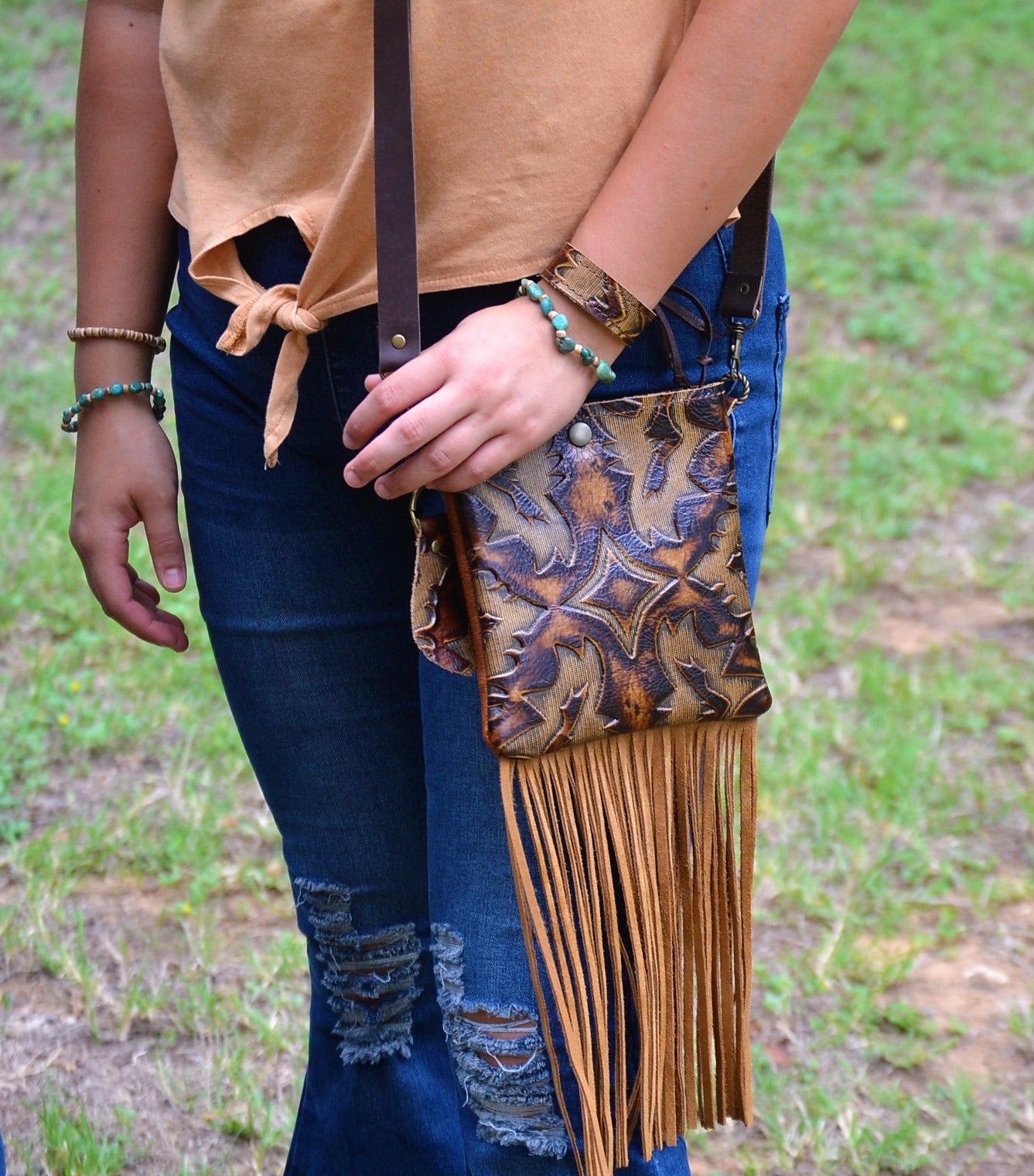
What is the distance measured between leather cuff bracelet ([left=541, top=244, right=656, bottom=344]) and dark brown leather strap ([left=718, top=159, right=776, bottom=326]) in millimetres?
111

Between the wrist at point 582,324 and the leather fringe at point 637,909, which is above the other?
the wrist at point 582,324

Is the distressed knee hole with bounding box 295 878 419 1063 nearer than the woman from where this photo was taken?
No

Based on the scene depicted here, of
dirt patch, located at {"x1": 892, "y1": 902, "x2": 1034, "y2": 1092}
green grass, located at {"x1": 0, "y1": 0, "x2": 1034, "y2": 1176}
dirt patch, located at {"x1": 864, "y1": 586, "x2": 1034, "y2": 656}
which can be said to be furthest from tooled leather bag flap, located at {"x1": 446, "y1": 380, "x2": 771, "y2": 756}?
dirt patch, located at {"x1": 864, "y1": 586, "x2": 1034, "y2": 656}

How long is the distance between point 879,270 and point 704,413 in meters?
3.87

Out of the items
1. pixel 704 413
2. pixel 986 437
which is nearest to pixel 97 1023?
pixel 704 413

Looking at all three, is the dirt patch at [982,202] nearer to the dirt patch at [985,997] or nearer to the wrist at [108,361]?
the dirt patch at [985,997]

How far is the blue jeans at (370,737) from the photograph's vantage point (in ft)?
3.49

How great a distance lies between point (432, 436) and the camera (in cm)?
91

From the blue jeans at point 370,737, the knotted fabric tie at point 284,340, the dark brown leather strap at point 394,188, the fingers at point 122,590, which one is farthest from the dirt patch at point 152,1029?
the dark brown leather strap at point 394,188

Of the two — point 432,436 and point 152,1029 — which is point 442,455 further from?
point 152,1029

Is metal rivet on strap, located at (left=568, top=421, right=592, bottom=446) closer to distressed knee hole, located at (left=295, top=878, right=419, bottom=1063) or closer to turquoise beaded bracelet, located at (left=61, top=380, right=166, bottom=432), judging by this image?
turquoise beaded bracelet, located at (left=61, top=380, right=166, bottom=432)

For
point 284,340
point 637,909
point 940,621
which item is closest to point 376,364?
point 284,340

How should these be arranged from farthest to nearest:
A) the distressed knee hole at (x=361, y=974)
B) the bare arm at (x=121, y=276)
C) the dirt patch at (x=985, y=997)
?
1. the dirt patch at (x=985, y=997)
2. the distressed knee hole at (x=361, y=974)
3. the bare arm at (x=121, y=276)

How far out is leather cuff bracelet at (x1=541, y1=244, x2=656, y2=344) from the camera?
0.93m
